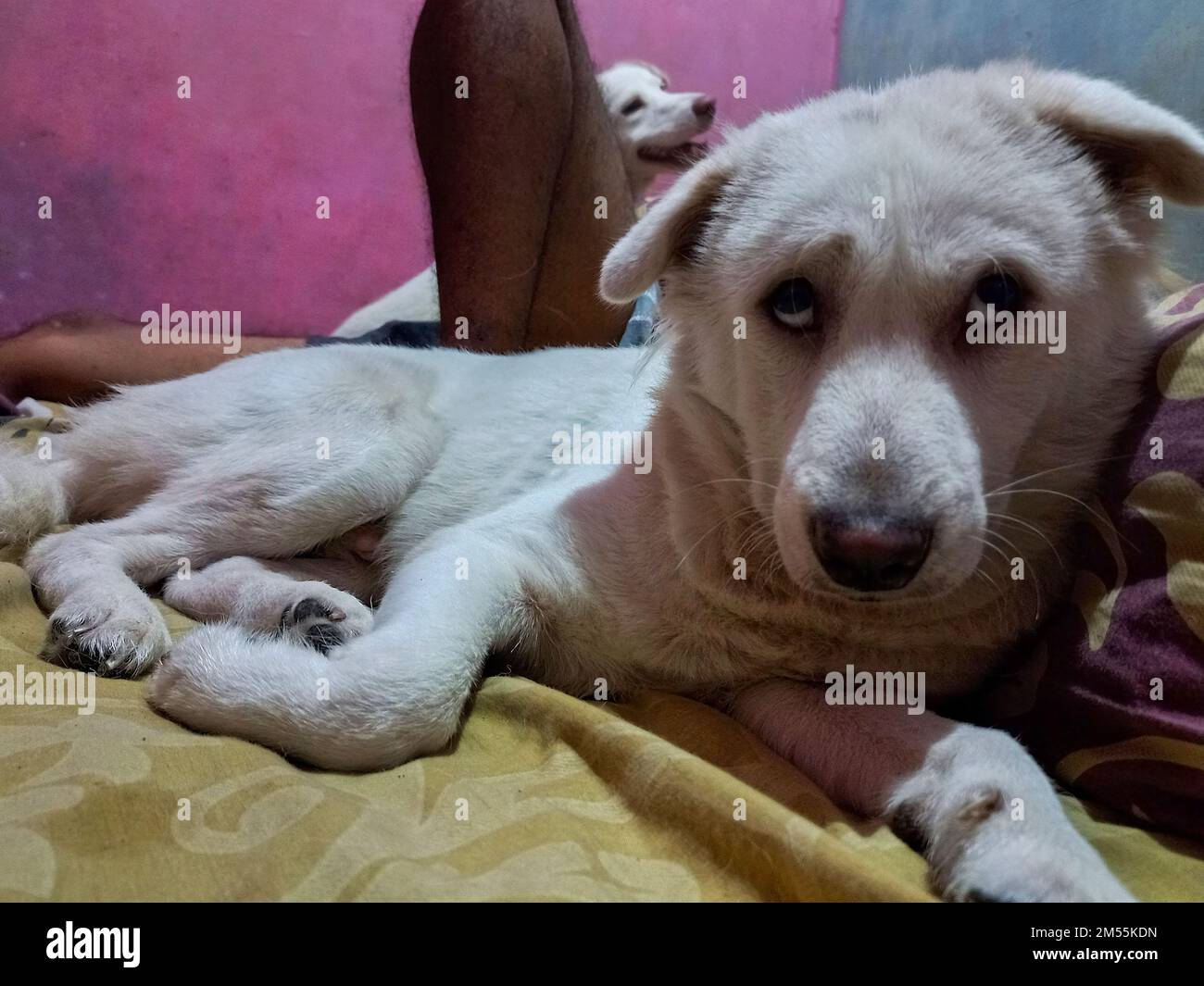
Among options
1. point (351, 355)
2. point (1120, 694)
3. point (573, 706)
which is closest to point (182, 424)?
point (351, 355)

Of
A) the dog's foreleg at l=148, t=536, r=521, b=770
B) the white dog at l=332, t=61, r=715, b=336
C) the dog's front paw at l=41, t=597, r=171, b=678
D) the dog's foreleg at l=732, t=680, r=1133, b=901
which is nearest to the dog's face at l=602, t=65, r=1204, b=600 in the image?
the dog's foreleg at l=732, t=680, r=1133, b=901

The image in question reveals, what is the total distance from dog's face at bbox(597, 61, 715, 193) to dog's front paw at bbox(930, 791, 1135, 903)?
3.78m

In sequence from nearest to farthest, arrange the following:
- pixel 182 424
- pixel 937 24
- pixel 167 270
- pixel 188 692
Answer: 1. pixel 188 692
2. pixel 182 424
3. pixel 937 24
4. pixel 167 270

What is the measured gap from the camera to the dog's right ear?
1576mm

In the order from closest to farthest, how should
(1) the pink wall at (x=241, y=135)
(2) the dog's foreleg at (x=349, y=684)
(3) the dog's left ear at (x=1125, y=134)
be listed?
(2) the dog's foreleg at (x=349, y=684) → (3) the dog's left ear at (x=1125, y=134) → (1) the pink wall at (x=241, y=135)

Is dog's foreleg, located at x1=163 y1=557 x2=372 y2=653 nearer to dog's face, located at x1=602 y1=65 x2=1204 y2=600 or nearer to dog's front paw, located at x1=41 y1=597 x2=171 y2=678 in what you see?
dog's front paw, located at x1=41 y1=597 x2=171 y2=678

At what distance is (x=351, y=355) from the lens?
2.35 metres

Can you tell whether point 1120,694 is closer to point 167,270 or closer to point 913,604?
point 913,604

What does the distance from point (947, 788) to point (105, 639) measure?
144cm

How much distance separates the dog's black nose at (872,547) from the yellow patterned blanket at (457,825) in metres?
0.32

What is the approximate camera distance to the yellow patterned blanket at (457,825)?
0.98 metres

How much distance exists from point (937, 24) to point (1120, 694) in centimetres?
317

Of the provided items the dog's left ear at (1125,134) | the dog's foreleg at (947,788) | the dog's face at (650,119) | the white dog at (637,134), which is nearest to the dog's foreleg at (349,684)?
the dog's foreleg at (947,788)

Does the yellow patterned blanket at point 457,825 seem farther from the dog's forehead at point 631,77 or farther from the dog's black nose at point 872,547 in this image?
the dog's forehead at point 631,77
